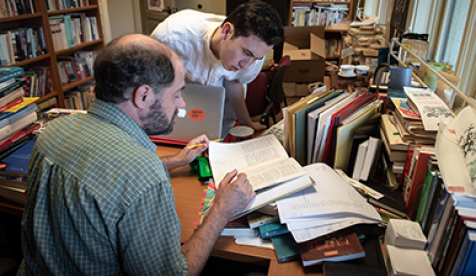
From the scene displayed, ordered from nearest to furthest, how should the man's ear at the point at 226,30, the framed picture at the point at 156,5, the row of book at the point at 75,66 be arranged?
the man's ear at the point at 226,30 → the row of book at the point at 75,66 → the framed picture at the point at 156,5

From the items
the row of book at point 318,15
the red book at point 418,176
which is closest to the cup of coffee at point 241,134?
the red book at point 418,176

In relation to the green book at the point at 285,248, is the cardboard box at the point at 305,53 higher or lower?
higher

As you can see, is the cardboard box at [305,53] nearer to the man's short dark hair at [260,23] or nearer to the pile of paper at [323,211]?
the man's short dark hair at [260,23]

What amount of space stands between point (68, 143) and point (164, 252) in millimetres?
391

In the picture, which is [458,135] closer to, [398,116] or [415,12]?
[398,116]

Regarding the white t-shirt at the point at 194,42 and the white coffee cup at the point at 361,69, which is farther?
the white coffee cup at the point at 361,69

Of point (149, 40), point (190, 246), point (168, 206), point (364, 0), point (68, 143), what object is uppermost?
point (364, 0)

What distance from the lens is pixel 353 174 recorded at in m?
1.17

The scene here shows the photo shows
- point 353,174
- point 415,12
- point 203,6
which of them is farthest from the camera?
point 203,6

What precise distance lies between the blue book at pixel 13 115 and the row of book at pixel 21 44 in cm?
147

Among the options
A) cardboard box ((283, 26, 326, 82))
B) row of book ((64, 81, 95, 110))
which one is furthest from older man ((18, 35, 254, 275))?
cardboard box ((283, 26, 326, 82))

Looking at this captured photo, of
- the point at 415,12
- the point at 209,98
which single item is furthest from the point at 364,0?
the point at 209,98

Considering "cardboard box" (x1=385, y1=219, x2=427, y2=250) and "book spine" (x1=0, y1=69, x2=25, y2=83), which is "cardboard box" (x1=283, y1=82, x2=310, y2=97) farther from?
"cardboard box" (x1=385, y1=219, x2=427, y2=250)

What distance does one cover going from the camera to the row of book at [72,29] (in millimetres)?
3051
